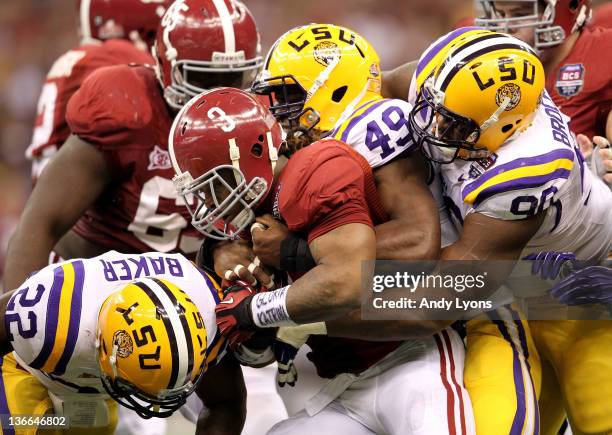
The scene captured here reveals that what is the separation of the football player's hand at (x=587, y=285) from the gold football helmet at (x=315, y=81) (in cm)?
81

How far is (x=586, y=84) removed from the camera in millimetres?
4074

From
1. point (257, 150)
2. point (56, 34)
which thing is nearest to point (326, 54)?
point (257, 150)

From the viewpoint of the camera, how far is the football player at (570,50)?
12.8 feet

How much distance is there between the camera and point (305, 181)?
9.32 feet

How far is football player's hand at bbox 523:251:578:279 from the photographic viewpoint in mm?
3148

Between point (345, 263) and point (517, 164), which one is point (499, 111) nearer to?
point (517, 164)

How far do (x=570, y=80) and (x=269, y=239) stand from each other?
169 cm

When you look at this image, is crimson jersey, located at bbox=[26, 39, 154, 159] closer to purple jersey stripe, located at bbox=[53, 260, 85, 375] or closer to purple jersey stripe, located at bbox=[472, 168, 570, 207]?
purple jersey stripe, located at bbox=[53, 260, 85, 375]

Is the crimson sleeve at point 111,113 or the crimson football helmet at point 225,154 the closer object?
the crimson football helmet at point 225,154

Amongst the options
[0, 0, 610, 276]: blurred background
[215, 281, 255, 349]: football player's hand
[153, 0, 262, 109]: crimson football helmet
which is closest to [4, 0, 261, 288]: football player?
[153, 0, 262, 109]: crimson football helmet

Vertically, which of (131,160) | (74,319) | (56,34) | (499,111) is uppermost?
(499,111)

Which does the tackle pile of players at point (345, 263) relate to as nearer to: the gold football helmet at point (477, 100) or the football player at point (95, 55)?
the gold football helmet at point (477, 100)

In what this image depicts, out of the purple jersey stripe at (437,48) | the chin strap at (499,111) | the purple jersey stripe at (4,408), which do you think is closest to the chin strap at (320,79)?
the purple jersey stripe at (437,48)

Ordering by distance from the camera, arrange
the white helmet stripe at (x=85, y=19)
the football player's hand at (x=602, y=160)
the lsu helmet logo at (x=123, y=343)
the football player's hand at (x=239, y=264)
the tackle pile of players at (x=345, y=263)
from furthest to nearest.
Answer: the white helmet stripe at (x=85, y=19), the football player's hand at (x=602, y=160), the football player's hand at (x=239, y=264), the tackle pile of players at (x=345, y=263), the lsu helmet logo at (x=123, y=343)
